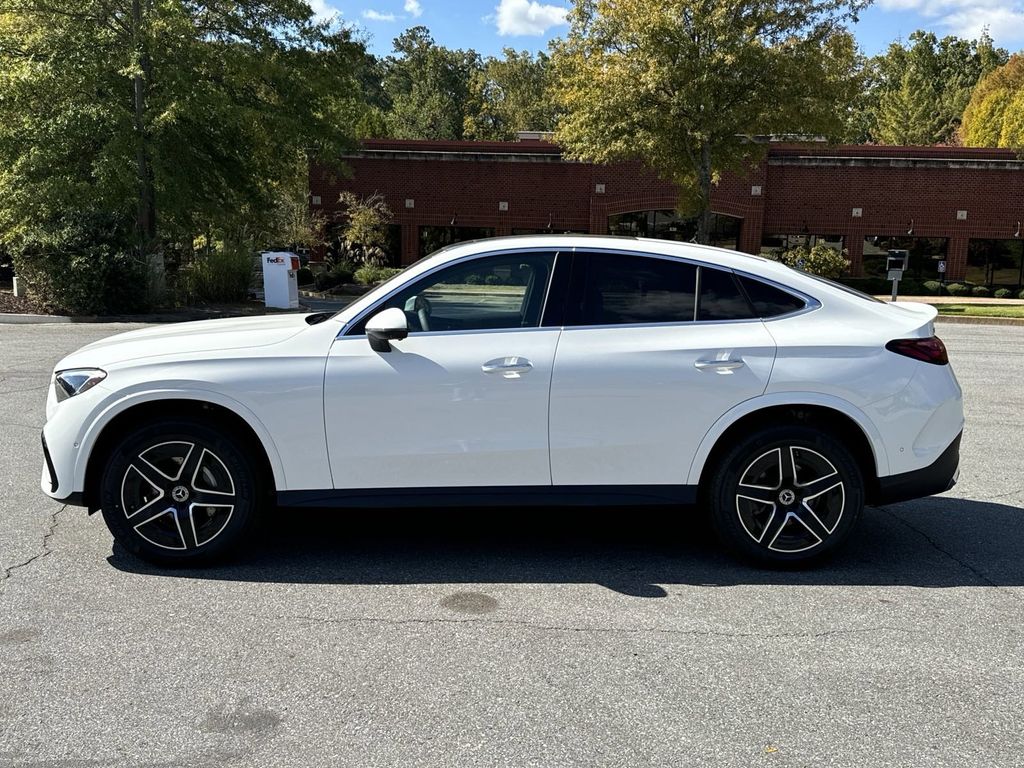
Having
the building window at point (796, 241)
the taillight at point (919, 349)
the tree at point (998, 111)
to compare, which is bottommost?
the taillight at point (919, 349)

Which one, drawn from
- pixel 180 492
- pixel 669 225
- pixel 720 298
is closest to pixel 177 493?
pixel 180 492

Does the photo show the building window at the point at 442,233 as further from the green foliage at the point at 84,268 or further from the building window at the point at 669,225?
the green foliage at the point at 84,268

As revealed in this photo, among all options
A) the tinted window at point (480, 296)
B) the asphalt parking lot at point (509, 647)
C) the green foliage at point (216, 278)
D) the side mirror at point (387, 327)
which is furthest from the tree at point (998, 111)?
the side mirror at point (387, 327)

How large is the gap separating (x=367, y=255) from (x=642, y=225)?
11.6m

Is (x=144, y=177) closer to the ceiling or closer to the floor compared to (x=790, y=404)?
closer to the ceiling

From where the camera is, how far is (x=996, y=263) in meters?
35.9

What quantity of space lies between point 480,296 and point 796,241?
3438 centimetres

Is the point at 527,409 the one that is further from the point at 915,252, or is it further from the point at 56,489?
the point at 915,252

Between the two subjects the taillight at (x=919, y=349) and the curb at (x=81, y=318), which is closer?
the taillight at (x=919, y=349)

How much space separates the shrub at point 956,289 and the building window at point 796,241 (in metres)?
4.52

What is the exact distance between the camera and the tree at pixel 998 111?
38.2 meters

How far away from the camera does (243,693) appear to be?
10.6 feet

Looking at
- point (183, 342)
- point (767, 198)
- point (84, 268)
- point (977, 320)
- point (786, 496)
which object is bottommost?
point (977, 320)

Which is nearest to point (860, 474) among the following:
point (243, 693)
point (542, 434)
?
point (542, 434)
